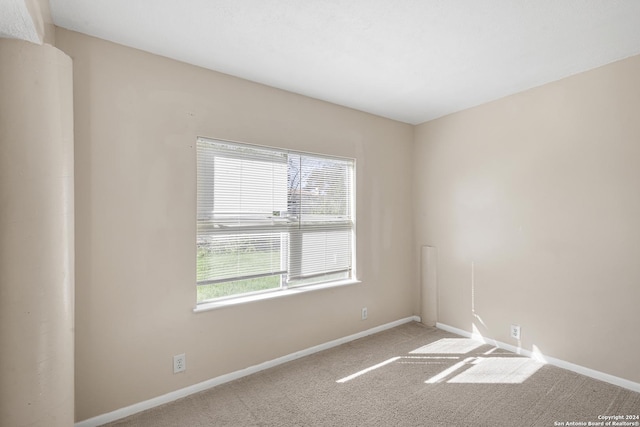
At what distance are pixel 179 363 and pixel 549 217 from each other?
3.45 meters

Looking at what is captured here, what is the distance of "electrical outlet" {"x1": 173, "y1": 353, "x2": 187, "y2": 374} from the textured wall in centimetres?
71

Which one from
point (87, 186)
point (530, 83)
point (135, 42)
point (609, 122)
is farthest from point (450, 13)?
point (87, 186)

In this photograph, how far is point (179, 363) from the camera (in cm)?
235

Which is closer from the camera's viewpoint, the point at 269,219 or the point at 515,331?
the point at 269,219

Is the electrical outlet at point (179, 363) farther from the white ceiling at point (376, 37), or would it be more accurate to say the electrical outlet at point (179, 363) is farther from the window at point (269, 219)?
the white ceiling at point (376, 37)

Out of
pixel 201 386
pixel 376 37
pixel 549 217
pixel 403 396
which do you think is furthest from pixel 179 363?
pixel 549 217

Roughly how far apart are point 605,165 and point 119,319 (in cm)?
395

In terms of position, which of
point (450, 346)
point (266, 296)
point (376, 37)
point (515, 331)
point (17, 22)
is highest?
point (376, 37)

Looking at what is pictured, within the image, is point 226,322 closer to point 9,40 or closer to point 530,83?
point 9,40

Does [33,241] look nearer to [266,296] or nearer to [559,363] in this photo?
[266,296]

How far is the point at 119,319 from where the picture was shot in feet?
6.98

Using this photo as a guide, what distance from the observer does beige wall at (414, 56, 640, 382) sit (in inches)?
95.8

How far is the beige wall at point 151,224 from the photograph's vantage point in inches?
80.1

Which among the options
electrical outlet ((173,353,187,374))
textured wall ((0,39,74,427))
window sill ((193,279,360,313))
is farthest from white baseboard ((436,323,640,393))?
textured wall ((0,39,74,427))
